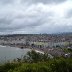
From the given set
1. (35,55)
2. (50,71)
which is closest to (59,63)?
(50,71)

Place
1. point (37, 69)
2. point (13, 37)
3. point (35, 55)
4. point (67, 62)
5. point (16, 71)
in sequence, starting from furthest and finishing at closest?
1. point (13, 37)
2. point (35, 55)
3. point (67, 62)
4. point (37, 69)
5. point (16, 71)

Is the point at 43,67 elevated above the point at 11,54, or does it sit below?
above

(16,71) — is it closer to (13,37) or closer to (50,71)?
(50,71)

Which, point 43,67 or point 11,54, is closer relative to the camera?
point 43,67

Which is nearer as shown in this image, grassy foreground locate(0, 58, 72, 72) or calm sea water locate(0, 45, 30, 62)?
grassy foreground locate(0, 58, 72, 72)

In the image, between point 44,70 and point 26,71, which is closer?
point 26,71

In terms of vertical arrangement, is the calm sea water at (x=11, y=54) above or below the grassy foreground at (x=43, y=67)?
below

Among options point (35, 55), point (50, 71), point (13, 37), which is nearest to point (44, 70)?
point (50, 71)

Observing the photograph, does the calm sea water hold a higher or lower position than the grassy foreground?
lower

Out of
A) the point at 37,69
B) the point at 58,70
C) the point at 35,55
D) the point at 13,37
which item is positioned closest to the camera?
the point at 37,69

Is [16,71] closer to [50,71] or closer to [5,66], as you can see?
[50,71]

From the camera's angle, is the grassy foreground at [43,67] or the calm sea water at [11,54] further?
the calm sea water at [11,54]
